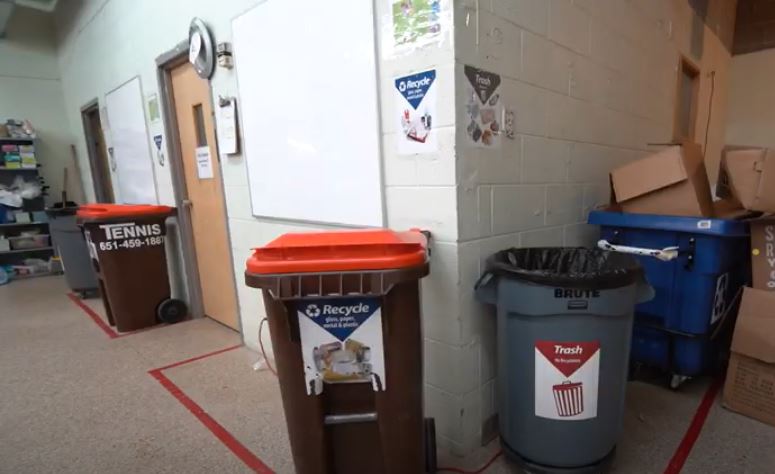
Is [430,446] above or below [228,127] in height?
below

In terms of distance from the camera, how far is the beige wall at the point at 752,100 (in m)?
4.23

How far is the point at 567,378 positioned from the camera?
1.24 metres

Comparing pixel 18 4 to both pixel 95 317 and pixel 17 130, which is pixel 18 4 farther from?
pixel 95 317

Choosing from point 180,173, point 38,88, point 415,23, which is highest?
point 38,88

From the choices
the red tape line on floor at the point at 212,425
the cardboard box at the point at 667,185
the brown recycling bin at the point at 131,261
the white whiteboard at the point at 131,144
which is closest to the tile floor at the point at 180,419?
the red tape line on floor at the point at 212,425

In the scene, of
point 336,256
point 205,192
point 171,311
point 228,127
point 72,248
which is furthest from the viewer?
point 72,248

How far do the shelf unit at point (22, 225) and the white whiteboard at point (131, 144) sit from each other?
2274 mm

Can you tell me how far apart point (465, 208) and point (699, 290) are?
1.21 metres

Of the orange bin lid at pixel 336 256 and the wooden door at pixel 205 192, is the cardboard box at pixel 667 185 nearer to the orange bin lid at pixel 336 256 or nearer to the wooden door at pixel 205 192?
the orange bin lid at pixel 336 256

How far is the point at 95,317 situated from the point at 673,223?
4222mm

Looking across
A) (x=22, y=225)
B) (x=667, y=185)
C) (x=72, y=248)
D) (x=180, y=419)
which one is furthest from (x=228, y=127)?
(x=22, y=225)

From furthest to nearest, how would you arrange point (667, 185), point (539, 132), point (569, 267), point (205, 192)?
point (205, 192) → point (667, 185) → point (539, 132) → point (569, 267)

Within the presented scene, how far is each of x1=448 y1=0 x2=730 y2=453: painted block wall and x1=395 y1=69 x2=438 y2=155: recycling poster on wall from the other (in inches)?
3.9

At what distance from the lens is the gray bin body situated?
3.77 m
